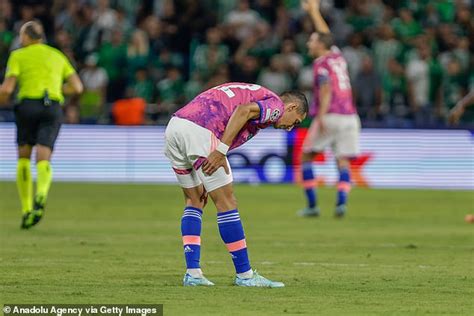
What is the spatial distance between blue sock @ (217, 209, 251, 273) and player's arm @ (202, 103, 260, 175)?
0.50 m

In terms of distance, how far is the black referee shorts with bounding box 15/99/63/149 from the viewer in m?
16.1

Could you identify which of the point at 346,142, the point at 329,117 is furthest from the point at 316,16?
the point at 346,142

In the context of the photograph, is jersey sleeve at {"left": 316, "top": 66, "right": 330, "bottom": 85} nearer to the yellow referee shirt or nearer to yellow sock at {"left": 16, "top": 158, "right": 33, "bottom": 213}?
the yellow referee shirt

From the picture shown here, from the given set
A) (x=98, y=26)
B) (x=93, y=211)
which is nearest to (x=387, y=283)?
(x=93, y=211)

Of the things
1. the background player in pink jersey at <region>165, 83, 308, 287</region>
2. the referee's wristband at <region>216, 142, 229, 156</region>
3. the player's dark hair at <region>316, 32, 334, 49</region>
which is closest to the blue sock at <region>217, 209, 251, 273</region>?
the background player in pink jersey at <region>165, 83, 308, 287</region>

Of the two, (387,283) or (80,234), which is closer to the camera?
(387,283)

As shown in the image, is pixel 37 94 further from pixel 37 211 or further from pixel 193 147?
pixel 193 147

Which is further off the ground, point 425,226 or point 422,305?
point 422,305

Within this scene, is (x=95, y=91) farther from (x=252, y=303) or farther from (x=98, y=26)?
(x=252, y=303)

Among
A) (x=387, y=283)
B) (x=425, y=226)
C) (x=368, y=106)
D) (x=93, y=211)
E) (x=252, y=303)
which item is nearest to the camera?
(x=252, y=303)

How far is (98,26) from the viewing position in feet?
94.7

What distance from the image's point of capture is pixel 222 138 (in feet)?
33.9

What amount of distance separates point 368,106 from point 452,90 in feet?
6.49

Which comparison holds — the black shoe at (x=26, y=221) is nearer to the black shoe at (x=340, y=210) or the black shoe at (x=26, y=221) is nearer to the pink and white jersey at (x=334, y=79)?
the black shoe at (x=340, y=210)
